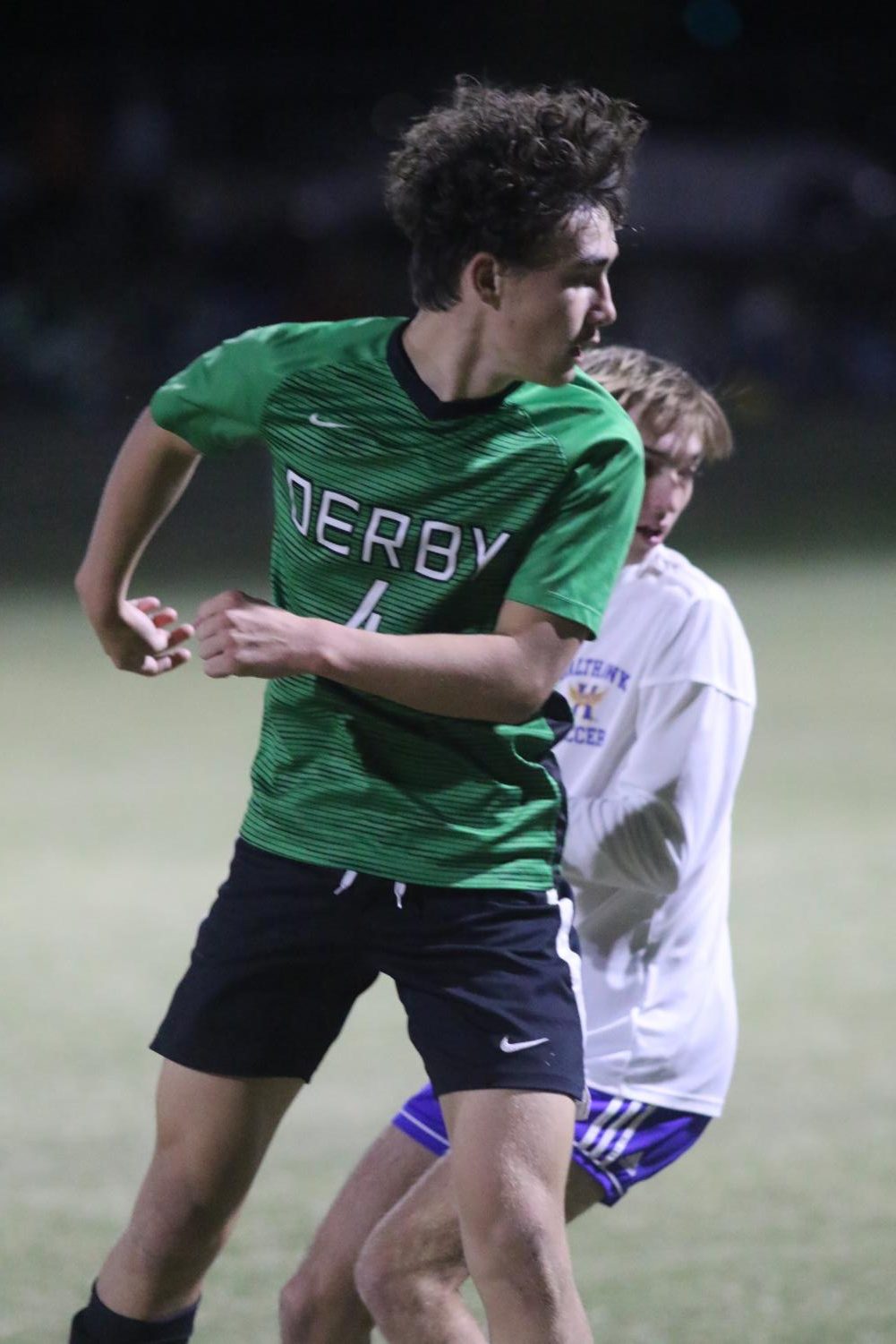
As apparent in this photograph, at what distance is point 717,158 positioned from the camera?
52.6ft

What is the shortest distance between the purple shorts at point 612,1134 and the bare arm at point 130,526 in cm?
73

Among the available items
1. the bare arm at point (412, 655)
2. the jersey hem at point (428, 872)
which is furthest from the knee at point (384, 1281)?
the bare arm at point (412, 655)

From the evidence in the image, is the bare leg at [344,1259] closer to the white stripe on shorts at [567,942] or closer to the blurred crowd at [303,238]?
the white stripe on shorts at [567,942]

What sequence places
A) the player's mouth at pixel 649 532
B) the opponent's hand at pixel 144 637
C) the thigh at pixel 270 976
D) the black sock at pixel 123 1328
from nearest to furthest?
the thigh at pixel 270 976 → the black sock at pixel 123 1328 → the opponent's hand at pixel 144 637 → the player's mouth at pixel 649 532

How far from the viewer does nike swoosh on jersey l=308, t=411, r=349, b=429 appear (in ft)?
7.43

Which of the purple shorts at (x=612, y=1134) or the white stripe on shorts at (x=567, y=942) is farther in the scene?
the purple shorts at (x=612, y=1134)

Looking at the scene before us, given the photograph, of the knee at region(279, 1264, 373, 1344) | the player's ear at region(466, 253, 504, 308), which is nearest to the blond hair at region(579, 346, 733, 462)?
the player's ear at region(466, 253, 504, 308)

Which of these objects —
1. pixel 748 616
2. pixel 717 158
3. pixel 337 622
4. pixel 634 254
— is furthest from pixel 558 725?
pixel 717 158

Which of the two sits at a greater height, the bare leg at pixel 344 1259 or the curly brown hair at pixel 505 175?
the curly brown hair at pixel 505 175

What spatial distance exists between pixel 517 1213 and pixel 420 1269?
1.25 ft

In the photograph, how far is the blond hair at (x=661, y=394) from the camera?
2.69 metres

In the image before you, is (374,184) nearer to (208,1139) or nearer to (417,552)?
(417,552)

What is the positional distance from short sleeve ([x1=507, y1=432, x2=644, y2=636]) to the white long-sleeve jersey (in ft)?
1.20

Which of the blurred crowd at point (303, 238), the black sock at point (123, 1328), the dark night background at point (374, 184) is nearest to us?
the black sock at point (123, 1328)
